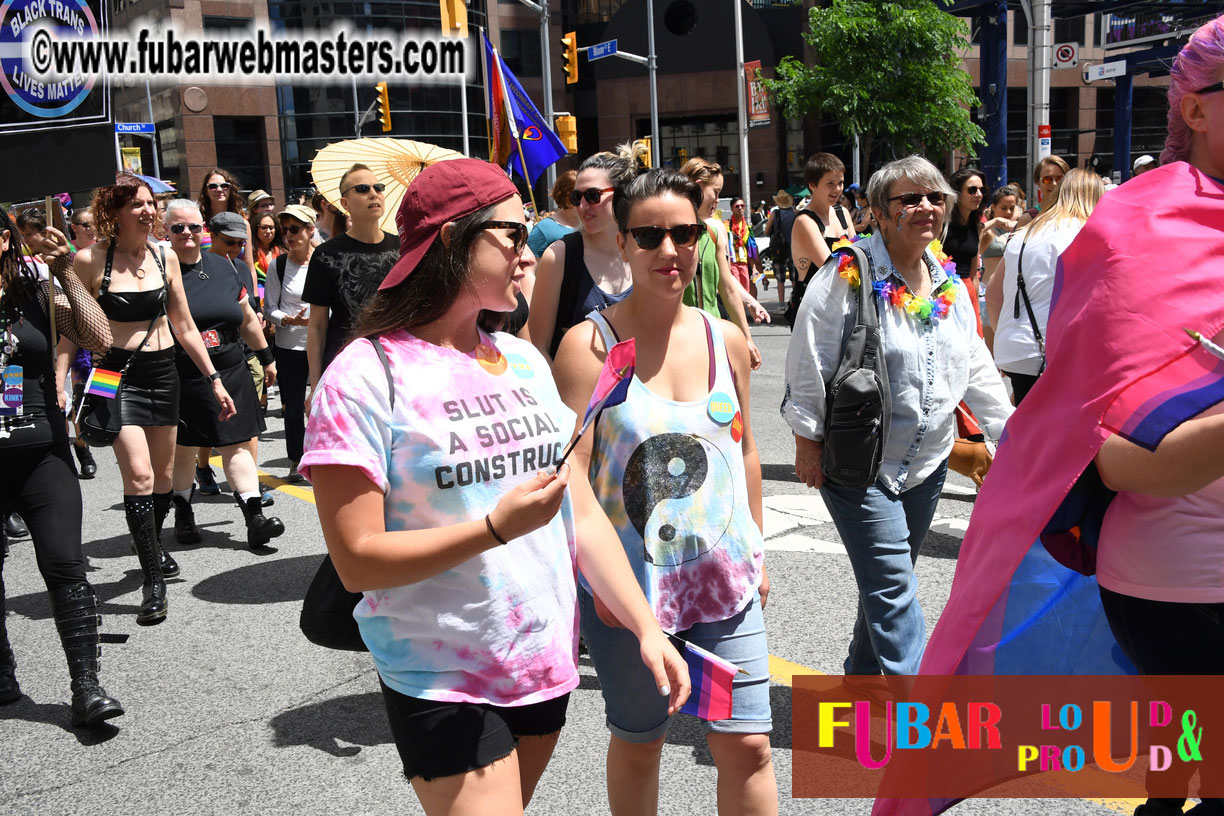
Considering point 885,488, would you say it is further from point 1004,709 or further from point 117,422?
point 117,422

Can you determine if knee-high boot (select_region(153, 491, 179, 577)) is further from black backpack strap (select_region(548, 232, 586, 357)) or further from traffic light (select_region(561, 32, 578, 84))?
traffic light (select_region(561, 32, 578, 84))

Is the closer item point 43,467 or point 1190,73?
point 1190,73

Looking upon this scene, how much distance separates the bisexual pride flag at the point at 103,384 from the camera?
5402mm

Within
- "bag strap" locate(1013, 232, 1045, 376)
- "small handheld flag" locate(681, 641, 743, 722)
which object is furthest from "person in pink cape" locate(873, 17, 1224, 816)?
"bag strap" locate(1013, 232, 1045, 376)

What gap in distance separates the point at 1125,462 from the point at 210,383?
18.4 ft

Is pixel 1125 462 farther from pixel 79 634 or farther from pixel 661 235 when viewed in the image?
pixel 79 634

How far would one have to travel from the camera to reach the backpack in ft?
11.5

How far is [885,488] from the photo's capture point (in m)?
3.59

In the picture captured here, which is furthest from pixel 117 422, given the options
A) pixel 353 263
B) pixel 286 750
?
pixel 286 750

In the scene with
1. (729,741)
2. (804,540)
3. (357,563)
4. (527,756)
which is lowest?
(804,540)

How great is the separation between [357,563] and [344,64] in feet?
194

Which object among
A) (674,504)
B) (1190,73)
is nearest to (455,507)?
(674,504)

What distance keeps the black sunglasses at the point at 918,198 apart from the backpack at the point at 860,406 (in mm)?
290

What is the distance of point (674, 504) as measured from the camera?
2775mm
